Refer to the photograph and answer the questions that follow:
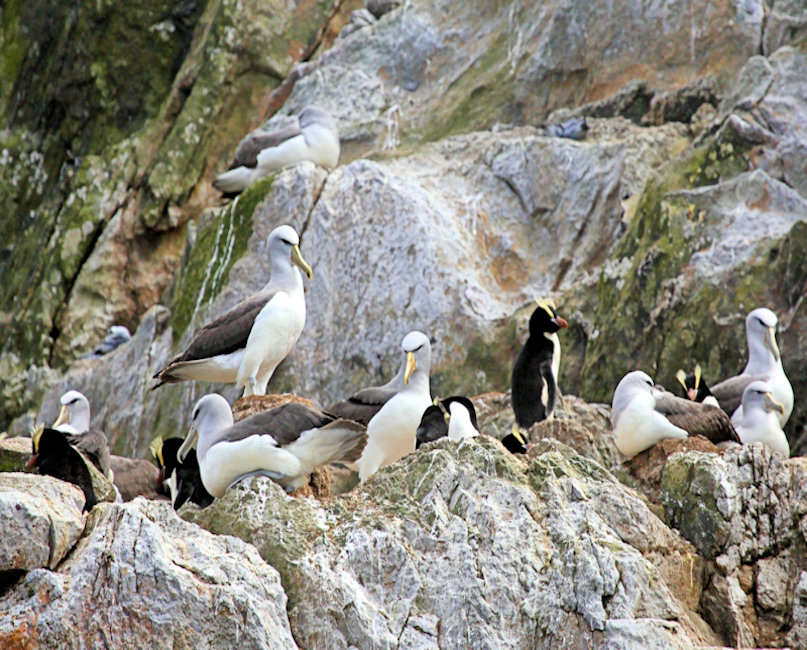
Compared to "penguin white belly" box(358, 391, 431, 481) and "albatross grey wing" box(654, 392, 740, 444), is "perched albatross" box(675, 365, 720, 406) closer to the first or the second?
"albatross grey wing" box(654, 392, 740, 444)

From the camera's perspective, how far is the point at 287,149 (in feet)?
48.7

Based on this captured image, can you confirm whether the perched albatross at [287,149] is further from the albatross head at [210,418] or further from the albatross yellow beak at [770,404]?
the albatross head at [210,418]

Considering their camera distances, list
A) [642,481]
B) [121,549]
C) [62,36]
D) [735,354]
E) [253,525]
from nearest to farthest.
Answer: [121,549], [253,525], [642,481], [735,354], [62,36]

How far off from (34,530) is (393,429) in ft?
13.3

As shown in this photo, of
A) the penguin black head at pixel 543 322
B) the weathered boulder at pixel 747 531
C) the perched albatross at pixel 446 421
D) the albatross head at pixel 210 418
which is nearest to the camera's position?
the weathered boulder at pixel 747 531

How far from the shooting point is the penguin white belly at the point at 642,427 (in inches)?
338

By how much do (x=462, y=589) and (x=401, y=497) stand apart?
68 cm

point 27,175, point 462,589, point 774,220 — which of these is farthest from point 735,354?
point 27,175

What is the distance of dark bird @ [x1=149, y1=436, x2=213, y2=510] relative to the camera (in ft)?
30.3

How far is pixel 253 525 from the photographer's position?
20.3ft

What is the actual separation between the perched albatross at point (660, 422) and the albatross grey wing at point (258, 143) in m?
7.42

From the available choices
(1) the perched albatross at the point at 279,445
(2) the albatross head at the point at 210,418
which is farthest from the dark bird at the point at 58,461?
(1) the perched albatross at the point at 279,445

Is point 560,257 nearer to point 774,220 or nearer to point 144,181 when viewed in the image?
point 774,220

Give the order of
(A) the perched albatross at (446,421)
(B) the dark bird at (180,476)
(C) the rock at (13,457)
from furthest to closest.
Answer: (B) the dark bird at (180,476), (C) the rock at (13,457), (A) the perched albatross at (446,421)
